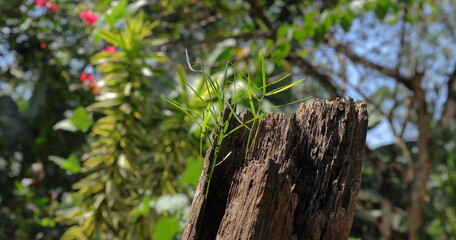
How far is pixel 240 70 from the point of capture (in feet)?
8.15

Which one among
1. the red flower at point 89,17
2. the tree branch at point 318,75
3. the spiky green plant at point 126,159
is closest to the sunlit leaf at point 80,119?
the spiky green plant at point 126,159

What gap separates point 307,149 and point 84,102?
353 cm

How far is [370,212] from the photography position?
3488 mm

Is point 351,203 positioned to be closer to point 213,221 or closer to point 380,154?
point 213,221

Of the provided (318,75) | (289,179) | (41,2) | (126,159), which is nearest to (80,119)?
(126,159)

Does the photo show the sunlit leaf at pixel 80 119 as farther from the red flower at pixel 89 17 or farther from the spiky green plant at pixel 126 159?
the red flower at pixel 89 17

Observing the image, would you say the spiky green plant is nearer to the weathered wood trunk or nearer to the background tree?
the background tree

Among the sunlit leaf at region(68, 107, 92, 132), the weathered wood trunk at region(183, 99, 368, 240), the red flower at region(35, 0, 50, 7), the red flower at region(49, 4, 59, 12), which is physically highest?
the red flower at region(49, 4, 59, 12)

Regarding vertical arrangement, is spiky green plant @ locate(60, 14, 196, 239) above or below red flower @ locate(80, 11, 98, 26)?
below

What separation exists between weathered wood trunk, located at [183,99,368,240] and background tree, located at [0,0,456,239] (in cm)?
116

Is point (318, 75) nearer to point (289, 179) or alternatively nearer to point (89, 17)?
point (89, 17)

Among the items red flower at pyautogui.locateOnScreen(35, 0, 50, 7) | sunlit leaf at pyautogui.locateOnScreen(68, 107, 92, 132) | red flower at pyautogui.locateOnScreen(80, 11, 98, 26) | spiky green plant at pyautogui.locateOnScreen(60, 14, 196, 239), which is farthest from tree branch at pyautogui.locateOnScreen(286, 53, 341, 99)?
red flower at pyautogui.locateOnScreen(35, 0, 50, 7)

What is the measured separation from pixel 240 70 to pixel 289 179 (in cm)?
168

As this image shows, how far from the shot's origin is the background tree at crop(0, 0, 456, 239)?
2.63 meters
